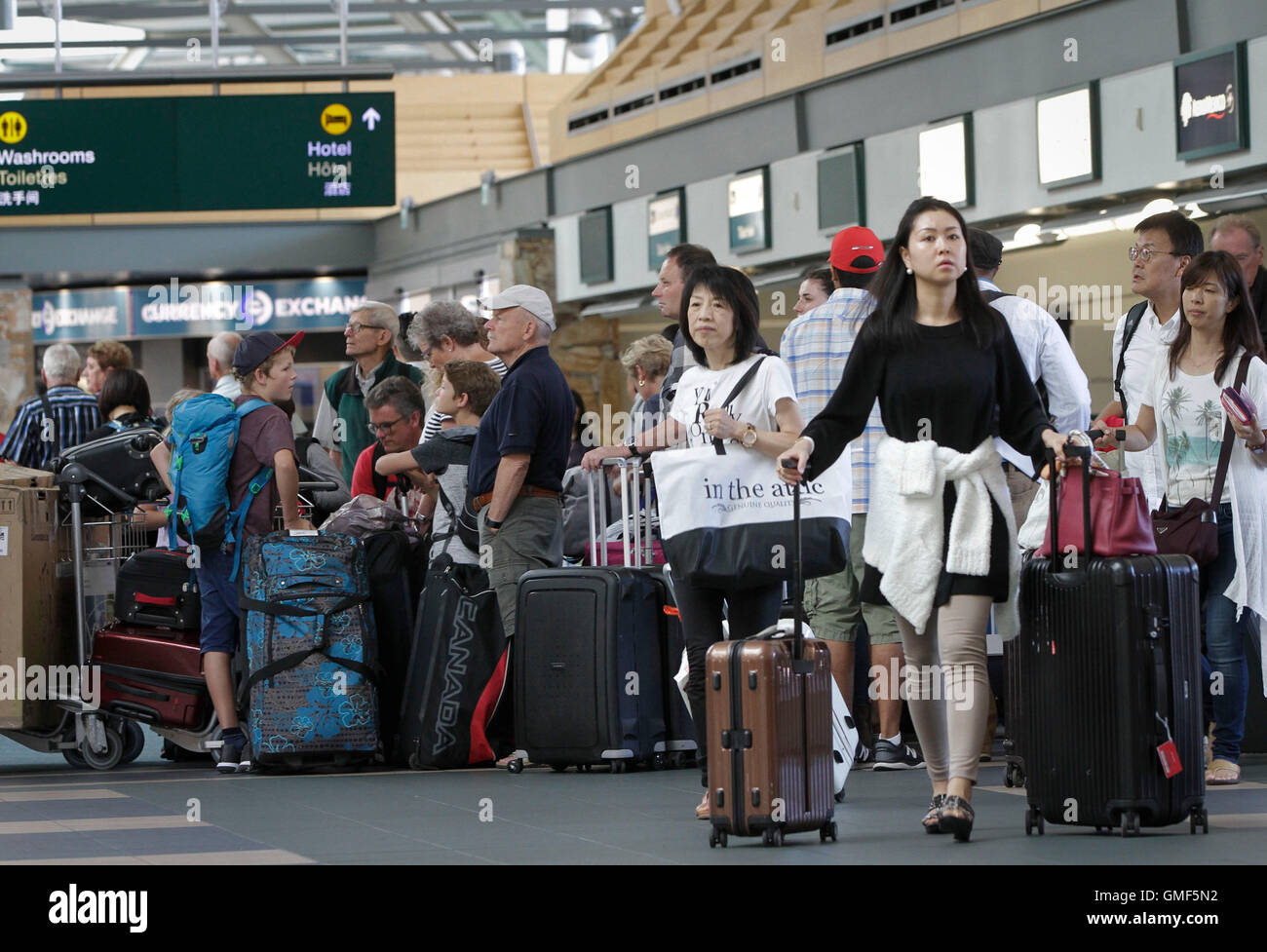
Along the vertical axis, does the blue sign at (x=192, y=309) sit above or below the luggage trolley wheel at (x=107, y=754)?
above

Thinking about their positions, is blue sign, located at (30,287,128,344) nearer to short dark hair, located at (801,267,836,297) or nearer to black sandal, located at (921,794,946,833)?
short dark hair, located at (801,267,836,297)

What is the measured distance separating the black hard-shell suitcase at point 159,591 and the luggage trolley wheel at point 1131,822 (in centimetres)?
409

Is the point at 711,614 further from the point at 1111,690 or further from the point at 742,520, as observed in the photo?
the point at 1111,690

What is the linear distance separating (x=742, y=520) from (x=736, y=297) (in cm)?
63

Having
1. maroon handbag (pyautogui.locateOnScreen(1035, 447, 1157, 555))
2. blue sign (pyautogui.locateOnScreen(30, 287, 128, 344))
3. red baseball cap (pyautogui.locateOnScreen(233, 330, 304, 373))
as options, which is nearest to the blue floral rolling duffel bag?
red baseball cap (pyautogui.locateOnScreen(233, 330, 304, 373))

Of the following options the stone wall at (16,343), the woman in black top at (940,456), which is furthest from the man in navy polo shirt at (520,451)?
the stone wall at (16,343)

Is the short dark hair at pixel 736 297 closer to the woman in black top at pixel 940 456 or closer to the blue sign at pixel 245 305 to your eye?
the woman in black top at pixel 940 456

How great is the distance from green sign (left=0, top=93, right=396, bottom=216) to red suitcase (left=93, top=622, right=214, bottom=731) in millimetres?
8592

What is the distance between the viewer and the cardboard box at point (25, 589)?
289 inches

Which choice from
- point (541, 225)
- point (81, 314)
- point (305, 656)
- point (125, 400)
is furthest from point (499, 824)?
point (81, 314)

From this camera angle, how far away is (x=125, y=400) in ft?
28.8

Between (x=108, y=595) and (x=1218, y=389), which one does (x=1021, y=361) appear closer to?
(x=1218, y=389)
